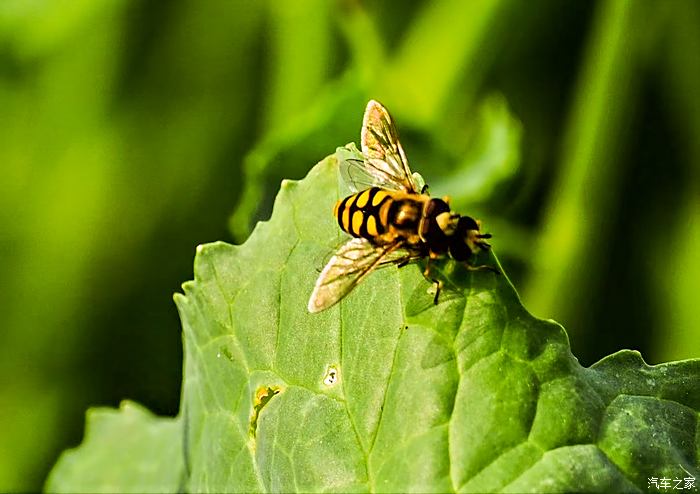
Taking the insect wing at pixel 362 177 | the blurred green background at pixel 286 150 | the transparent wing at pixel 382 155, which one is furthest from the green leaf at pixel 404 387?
the blurred green background at pixel 286 150

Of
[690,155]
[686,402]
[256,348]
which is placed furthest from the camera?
[690,155]

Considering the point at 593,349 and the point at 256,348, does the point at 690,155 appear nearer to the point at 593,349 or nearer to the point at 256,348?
the point at 593,349

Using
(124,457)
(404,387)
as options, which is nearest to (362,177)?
(404,387)

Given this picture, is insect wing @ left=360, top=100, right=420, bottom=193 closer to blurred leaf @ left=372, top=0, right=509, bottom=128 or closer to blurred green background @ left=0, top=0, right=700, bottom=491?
blurred green background @ left=0, top=0, right=700, bottom=491

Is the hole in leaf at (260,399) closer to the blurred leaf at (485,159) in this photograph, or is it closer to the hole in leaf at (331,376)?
the hole in leaf at (331,376)

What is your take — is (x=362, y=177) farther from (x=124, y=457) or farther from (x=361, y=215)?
(x=124, y=457)

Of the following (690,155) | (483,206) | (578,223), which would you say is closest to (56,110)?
(483,206)

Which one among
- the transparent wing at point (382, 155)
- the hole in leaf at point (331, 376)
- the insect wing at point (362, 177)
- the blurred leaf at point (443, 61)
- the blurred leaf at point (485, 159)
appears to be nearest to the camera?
the hole in leaf at point (331, 376)
